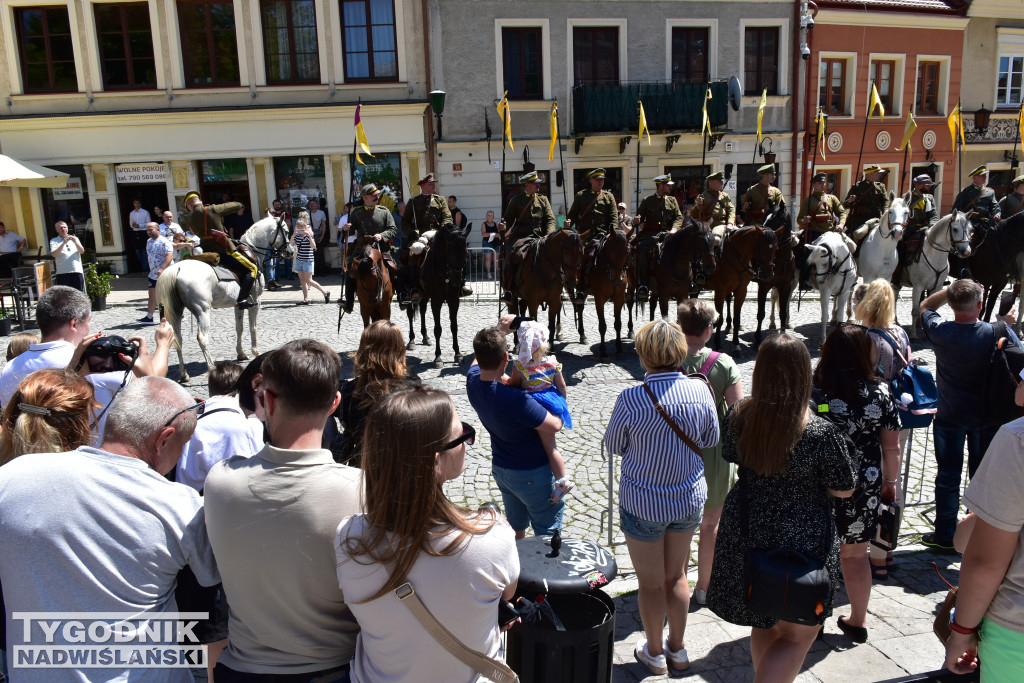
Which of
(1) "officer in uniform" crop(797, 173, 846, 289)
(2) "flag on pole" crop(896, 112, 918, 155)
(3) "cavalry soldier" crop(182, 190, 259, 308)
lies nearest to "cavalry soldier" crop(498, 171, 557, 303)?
(3) "cavalry soldier" crop(182, 190, 259, 308)

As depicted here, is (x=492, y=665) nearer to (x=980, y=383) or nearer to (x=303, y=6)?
(x=980, y=383)

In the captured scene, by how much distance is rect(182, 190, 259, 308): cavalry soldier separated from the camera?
10.6 meters

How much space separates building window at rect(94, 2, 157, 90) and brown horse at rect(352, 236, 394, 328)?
44.9ft

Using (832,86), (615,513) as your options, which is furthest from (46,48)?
(832,86)

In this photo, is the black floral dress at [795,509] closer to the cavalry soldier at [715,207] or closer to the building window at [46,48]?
the cavalry soldier at [715,207]

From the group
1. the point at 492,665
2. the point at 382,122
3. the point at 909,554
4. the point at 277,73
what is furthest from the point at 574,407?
the point at 277,73

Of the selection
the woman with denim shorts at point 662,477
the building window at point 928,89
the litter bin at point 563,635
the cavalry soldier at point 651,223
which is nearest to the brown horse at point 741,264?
the cavalry soldier at point 651,223

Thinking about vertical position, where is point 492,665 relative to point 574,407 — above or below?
above

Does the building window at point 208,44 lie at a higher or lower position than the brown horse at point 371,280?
higher

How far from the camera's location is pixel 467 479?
20.9ft

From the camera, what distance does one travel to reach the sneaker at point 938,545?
487 cm

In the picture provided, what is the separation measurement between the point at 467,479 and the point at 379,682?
13.7ft

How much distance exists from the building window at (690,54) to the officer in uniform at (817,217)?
918 centimetres

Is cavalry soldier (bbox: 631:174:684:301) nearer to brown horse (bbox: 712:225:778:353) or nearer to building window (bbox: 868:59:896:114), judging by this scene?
brown horse (bbox: 712:225:778:353)
